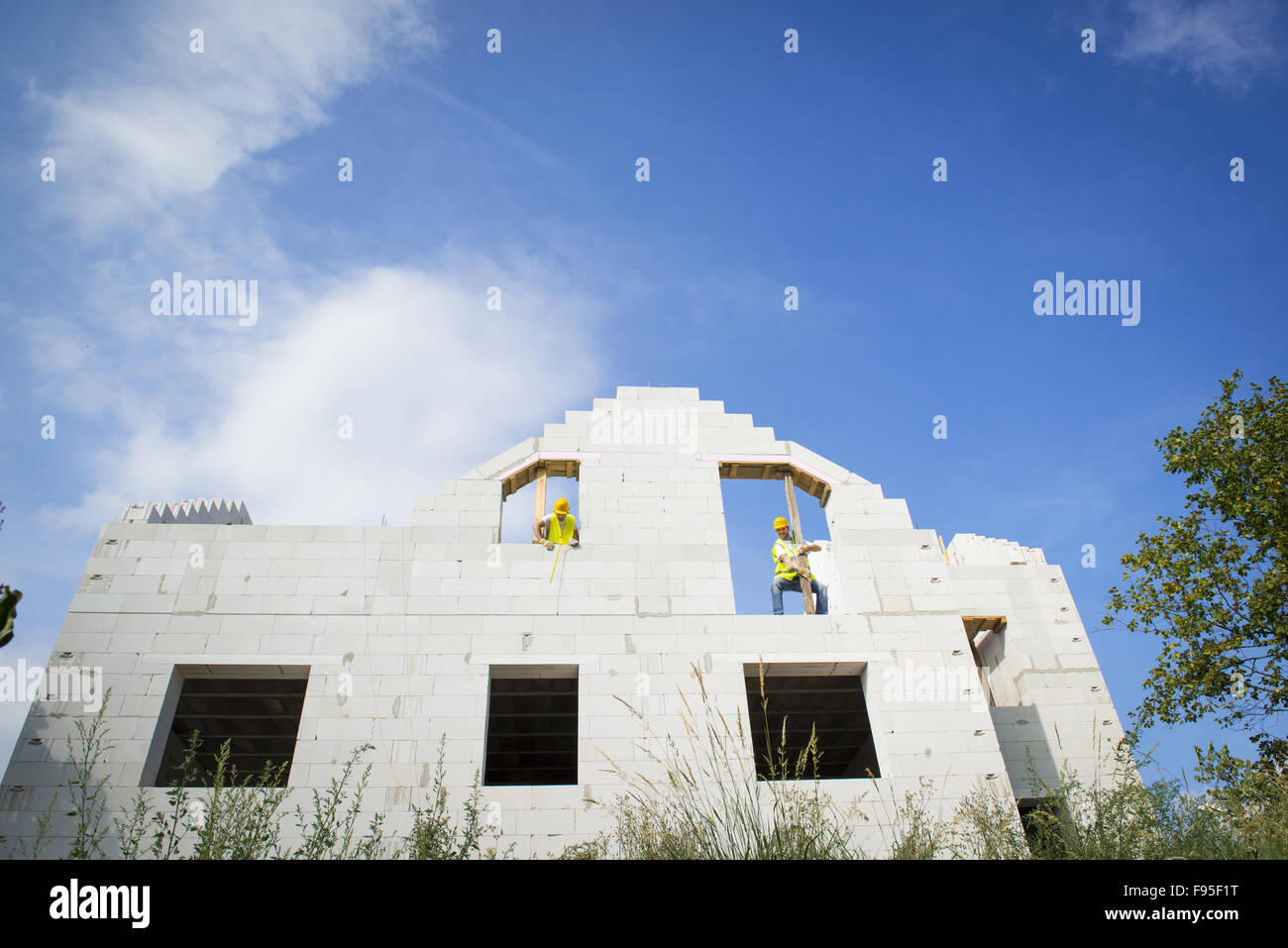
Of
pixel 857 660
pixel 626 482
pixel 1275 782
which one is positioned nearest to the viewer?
pixel 1275 782

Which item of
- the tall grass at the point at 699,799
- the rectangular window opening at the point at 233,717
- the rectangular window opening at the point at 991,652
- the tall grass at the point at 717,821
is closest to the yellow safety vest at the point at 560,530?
the tall grass at the point at 699,799

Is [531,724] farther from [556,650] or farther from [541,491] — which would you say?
[541,491]

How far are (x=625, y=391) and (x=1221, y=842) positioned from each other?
1183 cm

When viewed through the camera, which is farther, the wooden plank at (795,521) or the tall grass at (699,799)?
the wooden plank at (795,521)

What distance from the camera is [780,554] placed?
14.3m

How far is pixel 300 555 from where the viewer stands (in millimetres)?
12805

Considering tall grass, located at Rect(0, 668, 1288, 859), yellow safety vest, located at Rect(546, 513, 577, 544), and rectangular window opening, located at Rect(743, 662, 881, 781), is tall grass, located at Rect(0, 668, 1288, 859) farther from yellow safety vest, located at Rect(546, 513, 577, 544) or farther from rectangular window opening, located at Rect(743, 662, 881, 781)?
yellow safety vest, located at Rect(546, 513, 577, 544)

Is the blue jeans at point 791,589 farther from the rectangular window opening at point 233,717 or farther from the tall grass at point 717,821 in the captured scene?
the rectangular window opening at point 233,717

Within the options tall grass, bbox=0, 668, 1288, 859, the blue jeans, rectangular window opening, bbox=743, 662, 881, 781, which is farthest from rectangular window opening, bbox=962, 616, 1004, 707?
the blue jeans

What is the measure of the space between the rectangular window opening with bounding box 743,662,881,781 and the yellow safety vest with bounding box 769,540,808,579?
1.97 metres

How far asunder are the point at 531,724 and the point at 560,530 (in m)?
3.79

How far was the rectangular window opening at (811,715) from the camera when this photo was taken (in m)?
12.8
